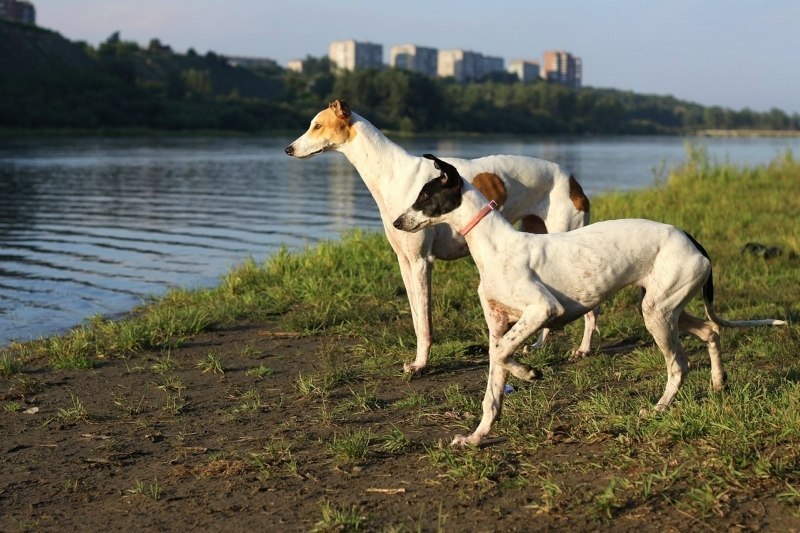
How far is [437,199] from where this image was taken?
16.3 feet

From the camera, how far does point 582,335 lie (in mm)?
7496

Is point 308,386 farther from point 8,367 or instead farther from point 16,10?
point 16,10

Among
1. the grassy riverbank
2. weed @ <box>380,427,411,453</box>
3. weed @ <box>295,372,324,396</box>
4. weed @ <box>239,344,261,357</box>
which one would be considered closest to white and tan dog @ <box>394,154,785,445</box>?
weed @ <box>380,427,411,453</box>

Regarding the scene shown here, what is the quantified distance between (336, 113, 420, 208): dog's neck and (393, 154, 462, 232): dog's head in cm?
152

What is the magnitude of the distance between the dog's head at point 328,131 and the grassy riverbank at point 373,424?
5.08ft

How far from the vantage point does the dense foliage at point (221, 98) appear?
70.6 m

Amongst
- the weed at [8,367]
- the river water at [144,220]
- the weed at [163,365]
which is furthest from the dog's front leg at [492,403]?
the river water at [144,220]

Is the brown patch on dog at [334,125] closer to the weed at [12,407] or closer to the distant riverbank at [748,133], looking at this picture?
the weed at [12,407]

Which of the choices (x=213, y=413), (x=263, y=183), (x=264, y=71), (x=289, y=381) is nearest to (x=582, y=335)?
(x=289, y=381)

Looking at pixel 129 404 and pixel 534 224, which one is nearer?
pixel 129 404

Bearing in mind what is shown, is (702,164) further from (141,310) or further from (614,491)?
(614,491)

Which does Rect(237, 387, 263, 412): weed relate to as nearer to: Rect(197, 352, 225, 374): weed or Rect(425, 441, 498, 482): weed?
Rect(197, 352, 225, 374): weed

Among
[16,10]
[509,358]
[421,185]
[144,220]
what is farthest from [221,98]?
[16,10]

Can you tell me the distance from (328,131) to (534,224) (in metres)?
1.84
